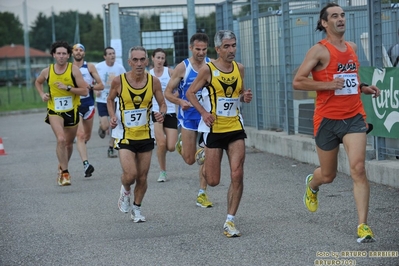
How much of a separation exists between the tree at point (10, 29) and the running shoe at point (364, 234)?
90349 millimetres

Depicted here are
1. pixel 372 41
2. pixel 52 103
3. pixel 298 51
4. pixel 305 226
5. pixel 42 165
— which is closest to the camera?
pixel 305 226

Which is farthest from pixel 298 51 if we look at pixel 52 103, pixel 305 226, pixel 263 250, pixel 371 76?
pixel 263 250

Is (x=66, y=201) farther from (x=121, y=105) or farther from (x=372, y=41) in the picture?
(x=372, y=41)

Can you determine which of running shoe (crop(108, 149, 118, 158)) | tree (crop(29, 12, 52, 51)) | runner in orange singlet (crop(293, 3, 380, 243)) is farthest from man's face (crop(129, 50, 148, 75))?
tree (crop(29, 12, 52, 51))

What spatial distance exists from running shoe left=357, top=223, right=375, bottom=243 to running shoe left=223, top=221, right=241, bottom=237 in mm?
1239

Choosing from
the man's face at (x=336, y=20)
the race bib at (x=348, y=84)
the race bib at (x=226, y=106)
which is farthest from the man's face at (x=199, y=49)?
the race bib at (x=348, y=84)

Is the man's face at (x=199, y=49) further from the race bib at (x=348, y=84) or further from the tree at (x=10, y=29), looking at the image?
the tree at (x=10, y=29)

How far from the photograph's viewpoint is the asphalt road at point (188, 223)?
733cm

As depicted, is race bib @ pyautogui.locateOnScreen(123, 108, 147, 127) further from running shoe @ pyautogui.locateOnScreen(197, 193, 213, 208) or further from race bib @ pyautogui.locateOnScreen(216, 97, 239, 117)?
running shoe @ pyautogui.locateOnScreen(197, 193, 213, 208)

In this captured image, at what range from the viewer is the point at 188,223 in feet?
29.8

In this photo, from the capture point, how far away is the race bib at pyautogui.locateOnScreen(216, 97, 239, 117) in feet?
28.3

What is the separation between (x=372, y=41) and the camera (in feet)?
36.8

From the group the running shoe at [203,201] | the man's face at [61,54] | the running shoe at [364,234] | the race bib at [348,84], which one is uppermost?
the man's face at [61,54]

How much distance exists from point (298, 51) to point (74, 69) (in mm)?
3921
